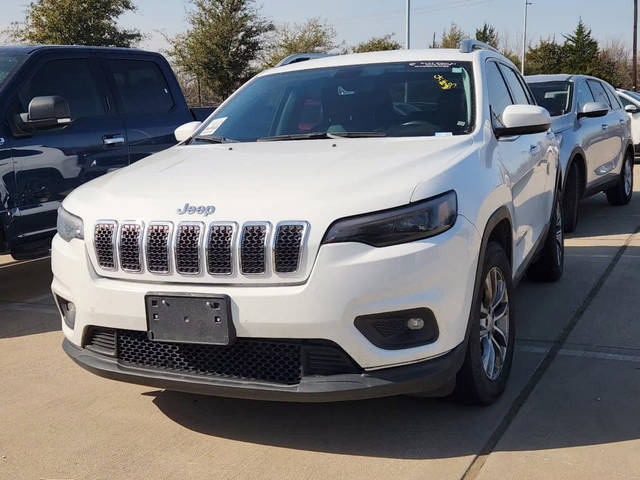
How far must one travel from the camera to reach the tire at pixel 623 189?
10.2 m

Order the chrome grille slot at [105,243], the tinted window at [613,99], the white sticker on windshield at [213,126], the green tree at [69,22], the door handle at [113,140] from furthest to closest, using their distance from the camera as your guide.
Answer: the green tree at [69,22] → the tinted window at [613,99] → the door handle at [113,140] → the white sticker on windshield at [213,126] → the chrome grille slot at [105,243]

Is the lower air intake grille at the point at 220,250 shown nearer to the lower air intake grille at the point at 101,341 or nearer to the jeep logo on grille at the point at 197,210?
the jeep logo on grille at the point at 197,210

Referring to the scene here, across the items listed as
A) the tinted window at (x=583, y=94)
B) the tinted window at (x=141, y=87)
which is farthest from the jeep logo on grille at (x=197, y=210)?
the tinted window at (x=583, y=94)

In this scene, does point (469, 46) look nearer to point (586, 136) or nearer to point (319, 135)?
point (319, 135)

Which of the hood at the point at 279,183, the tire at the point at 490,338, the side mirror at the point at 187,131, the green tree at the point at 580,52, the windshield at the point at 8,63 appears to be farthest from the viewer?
the green tree at the point at 580,52

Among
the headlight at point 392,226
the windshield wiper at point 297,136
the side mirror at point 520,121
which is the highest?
the side mirror at point 520,121

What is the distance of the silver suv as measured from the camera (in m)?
8.11

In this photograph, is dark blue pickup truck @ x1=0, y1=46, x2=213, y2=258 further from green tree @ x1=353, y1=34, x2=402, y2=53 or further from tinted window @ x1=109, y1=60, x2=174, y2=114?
green tree @ x1=353, y1=34, x2=402, y2=53

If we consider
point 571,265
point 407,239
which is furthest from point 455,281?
point 571,265

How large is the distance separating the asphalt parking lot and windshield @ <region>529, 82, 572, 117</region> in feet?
13.9

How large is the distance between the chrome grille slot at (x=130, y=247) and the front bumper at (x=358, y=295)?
0.11 metres

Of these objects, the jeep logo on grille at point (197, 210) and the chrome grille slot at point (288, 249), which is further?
the jeep logo on grille at point (197, 210)

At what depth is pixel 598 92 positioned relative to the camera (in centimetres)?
970

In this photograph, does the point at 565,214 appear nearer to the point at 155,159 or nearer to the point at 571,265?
the point at 571,265
